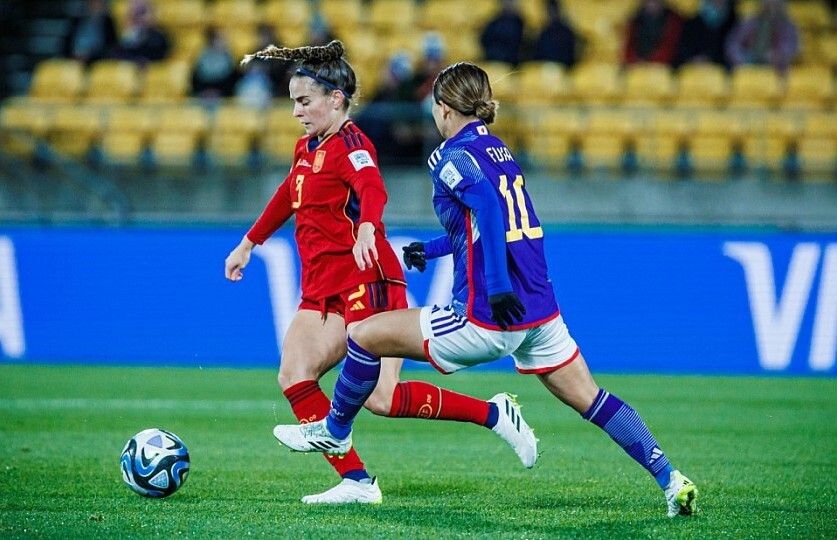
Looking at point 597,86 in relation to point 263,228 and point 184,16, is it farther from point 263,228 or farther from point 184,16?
point 263,228

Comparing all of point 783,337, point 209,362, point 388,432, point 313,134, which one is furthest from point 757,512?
point 209,362

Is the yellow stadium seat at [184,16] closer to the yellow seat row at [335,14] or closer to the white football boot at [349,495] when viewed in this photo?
the yellow seat row at [335,14]

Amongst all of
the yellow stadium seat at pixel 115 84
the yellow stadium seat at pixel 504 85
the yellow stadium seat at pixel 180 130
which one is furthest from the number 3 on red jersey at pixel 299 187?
the yellow stadium seat at pixel 115 84

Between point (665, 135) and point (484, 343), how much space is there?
32.2 feet

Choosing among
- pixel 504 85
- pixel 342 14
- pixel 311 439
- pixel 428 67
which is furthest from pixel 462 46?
pixel 311 439

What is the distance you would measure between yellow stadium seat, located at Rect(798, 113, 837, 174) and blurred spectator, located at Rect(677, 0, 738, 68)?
1899mm

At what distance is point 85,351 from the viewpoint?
13.1 m

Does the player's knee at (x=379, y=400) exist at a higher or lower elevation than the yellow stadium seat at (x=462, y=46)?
lower

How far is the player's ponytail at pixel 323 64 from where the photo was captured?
6.62 metres

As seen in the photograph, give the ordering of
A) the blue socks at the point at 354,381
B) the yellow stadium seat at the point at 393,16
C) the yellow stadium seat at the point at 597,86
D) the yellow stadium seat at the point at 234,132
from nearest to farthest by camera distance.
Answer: the blue socks at the point at 354,381 < the yellow stadium seat at the point at 234,132 < the yellow stadium seat at the point at 597,86 < the yellow stadium seat at the point at 393,16

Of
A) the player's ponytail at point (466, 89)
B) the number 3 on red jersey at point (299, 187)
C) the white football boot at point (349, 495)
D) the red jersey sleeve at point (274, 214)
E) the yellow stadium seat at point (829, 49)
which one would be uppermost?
the player's ponytail at point (466, 89)

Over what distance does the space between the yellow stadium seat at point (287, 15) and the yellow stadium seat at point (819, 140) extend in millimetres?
6618

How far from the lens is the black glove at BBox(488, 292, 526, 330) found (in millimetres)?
5797

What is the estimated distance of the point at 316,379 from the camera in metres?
6.64
